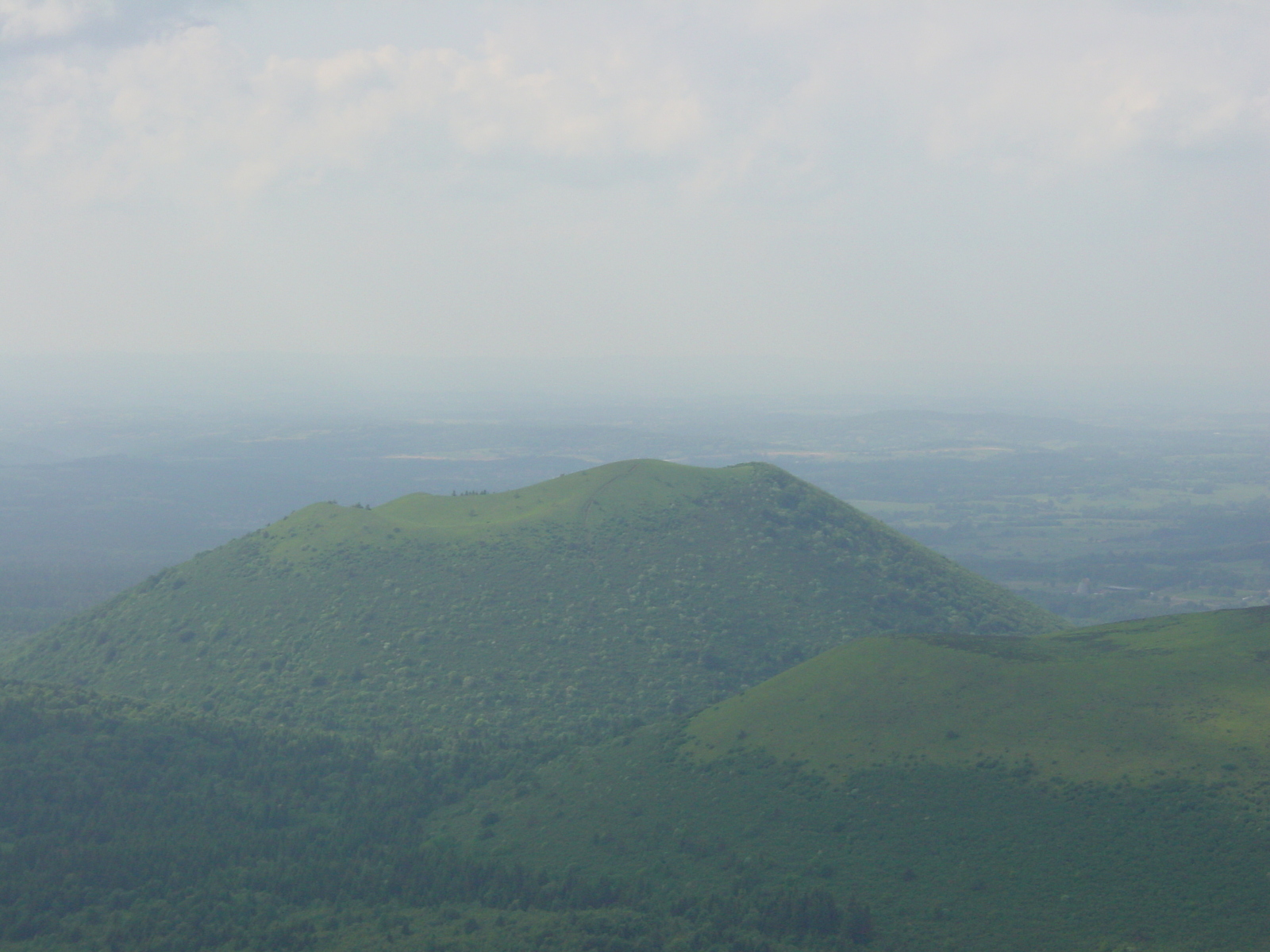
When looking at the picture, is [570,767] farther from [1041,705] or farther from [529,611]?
[1041,705]

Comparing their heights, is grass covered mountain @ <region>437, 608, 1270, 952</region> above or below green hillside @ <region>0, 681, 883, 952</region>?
above

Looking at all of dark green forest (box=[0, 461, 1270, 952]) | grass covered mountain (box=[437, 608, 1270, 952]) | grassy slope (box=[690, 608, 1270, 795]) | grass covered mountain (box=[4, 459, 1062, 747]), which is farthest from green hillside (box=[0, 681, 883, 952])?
grassy slope (box=[690, 608, 1270, 795])

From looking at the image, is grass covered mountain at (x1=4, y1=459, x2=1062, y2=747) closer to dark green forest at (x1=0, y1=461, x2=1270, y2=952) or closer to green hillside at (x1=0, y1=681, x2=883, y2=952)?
dark green forest at (x1=0, y1=461, x2=1270, y2=952)

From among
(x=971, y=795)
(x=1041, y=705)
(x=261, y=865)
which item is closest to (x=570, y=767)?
(x=261, y=865)

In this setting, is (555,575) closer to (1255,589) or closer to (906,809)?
(906,809)

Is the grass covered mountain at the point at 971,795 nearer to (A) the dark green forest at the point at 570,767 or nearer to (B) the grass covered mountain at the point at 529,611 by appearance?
(A) the dark green forest at the point at 570,767
